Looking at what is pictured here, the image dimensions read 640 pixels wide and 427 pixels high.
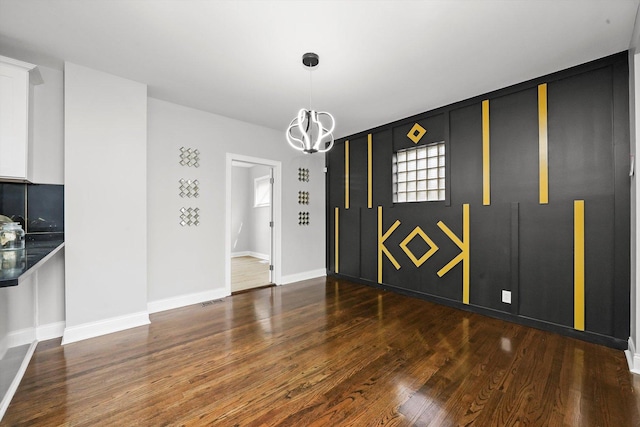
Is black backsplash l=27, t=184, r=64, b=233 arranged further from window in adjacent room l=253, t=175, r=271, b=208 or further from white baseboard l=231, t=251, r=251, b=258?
white baseboard l=231, t=251, r=251, b=258

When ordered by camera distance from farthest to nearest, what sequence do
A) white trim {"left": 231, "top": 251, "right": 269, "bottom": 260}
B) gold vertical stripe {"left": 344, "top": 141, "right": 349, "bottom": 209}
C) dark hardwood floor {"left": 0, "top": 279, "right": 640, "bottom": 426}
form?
white trim {"left": 231, "top": 251, "right": 269, "bottom": 260}
gold vertical stripe {"left": 344, "top": 141, "right": 349, "bottom": 209}
dark hardwood floor {"left": 0, "top": 279, "right": 640, "bottom": 426}

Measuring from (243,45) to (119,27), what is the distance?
972 mm

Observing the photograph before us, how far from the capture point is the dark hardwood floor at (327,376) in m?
1.67

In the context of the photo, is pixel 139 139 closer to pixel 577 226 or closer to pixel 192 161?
pixel 192 161

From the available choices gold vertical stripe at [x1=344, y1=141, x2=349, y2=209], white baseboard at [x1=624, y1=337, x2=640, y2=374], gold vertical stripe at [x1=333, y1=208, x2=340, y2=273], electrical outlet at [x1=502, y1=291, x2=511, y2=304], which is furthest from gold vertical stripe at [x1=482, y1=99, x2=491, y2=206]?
gold vertical stripe at [x1=333, y1=208, x2=340, y2=273]

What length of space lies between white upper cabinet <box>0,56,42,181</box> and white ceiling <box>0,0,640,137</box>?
266mm

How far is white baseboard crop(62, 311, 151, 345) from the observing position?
264 centimetres

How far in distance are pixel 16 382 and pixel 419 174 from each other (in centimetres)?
469

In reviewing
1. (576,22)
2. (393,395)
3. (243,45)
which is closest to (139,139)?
(243,45)

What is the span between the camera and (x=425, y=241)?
3908 millimetres

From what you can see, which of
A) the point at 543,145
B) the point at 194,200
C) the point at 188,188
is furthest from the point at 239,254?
the point at 543,145

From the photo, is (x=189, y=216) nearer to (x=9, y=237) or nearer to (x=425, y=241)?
(x=9, y=237)

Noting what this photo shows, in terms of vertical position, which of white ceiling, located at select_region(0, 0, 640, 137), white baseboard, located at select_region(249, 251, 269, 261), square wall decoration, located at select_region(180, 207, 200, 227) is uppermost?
white ceiling, located at select_region(0, 0, 640, 137)

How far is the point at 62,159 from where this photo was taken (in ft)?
9.29
